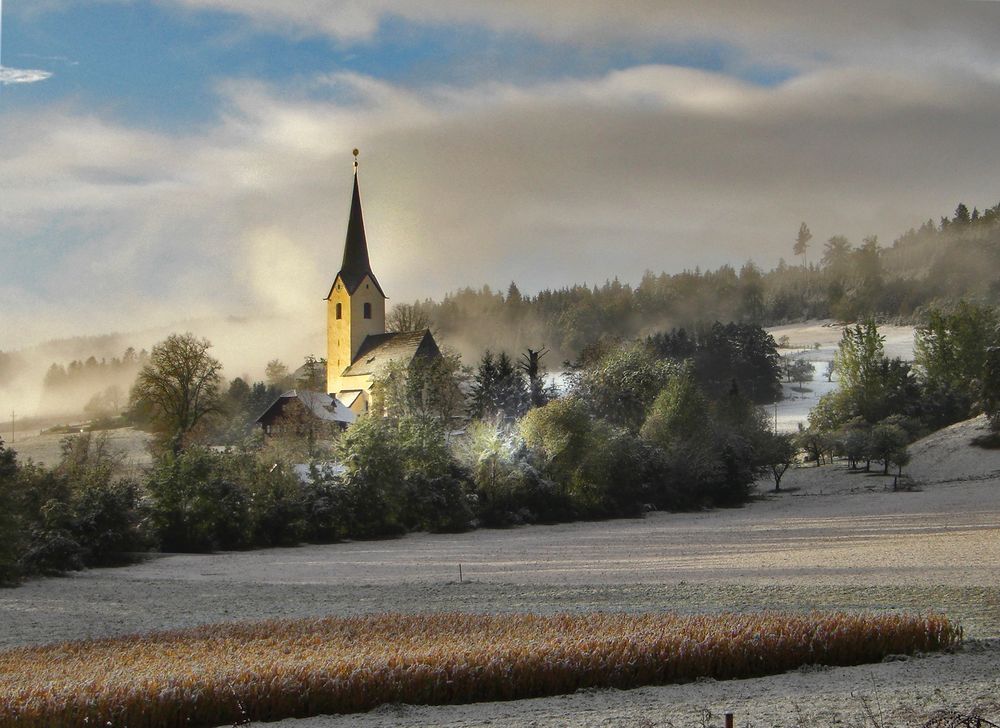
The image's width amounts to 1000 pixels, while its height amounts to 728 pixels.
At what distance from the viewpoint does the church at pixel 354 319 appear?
229 feet

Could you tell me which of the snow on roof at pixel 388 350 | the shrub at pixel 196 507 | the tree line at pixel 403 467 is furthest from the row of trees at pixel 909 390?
the shrub at pixel 196 507

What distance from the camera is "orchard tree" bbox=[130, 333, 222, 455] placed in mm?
50125

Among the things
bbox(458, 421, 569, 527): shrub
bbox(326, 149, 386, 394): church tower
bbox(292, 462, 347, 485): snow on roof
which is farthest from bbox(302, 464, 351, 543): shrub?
bbox(326, 149, 386, 394): church tower

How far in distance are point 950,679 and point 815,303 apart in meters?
132

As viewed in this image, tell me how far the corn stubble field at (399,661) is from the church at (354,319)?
56761 mm

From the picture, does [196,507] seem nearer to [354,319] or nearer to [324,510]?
[324,510]

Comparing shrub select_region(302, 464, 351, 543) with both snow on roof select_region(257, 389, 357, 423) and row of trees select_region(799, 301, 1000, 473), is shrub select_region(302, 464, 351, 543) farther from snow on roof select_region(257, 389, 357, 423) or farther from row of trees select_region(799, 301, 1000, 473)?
row of trees select_region(799, 301, 1000, 473)

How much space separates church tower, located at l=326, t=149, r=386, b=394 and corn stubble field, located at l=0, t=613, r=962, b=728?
59.8 meters

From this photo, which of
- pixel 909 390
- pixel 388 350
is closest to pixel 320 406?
pixel 388 350

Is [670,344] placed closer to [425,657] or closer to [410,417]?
[410,417]

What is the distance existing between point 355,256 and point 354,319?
16.0ft

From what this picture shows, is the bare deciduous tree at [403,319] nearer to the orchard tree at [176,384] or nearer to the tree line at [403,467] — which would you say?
the tree line at [403,467]

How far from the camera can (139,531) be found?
87.1 ft

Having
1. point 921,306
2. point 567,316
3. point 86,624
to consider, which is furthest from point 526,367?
point 921,306
